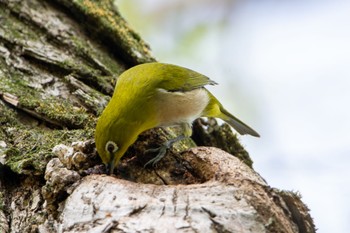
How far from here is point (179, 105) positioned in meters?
4.00

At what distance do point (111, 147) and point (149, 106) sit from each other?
31.2 inches

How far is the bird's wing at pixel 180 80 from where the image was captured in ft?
13.0

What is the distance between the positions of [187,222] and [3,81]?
5.70 ft

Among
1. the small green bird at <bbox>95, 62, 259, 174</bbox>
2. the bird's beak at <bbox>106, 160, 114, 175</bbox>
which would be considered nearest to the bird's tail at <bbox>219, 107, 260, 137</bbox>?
the small green bird at <bbox>95, 62, 259, 174</bbox>

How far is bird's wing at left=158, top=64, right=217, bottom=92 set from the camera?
397 centimetres

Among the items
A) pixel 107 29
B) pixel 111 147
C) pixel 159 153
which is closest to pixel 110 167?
pixel 111 147

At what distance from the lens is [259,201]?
220 cm

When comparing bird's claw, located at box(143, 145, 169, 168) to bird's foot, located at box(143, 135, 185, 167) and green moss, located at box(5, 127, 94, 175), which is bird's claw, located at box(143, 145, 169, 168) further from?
green moss, located at box(5, 127, 94, 175)

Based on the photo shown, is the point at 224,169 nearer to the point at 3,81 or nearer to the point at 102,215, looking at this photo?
the point at 102,215

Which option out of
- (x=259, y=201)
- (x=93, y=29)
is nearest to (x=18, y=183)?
(x=259, y=201)

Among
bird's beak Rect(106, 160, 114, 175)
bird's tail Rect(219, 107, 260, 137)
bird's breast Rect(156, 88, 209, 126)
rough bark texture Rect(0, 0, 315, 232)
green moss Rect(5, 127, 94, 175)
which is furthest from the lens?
bird's tail Rect(219, 107, 260, 137)

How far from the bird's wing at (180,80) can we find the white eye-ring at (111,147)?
3.18 ft

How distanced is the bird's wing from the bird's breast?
0.12 feet

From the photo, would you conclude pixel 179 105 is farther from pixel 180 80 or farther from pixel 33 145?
pixel 33 145
